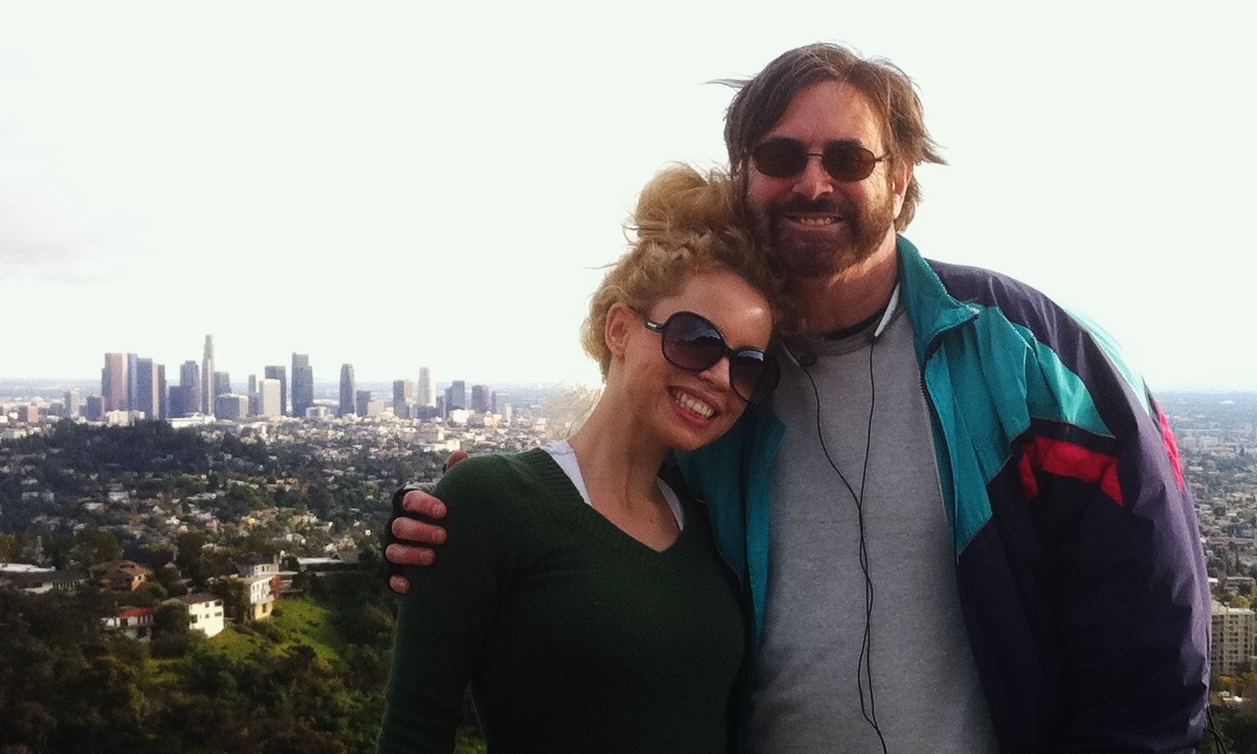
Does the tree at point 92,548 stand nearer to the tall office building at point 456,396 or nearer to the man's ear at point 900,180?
the man's ear at point 900,180

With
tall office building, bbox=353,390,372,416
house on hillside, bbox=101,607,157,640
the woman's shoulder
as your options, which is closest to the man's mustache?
the woman's shoulder

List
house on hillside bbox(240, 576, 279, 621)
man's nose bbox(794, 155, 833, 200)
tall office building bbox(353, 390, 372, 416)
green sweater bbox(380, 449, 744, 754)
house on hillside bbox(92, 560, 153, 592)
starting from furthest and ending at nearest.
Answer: tall office building bbox(353, 390, 372, 416), house on hillside bbox(92, 560, 153, 592), house on hillside bbox(240, 576, 279, 621), man's nose bbox(794, 155, 833, 200), green sweater bbox(380, 449, 744, 754)

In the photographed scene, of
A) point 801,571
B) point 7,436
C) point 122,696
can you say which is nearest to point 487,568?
point 801,571

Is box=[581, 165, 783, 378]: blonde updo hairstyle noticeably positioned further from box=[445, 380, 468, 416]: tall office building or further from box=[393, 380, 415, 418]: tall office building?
box=[393, 380, 415, 418]: tall office building

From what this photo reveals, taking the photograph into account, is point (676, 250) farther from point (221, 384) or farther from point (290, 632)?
point (221, 384)

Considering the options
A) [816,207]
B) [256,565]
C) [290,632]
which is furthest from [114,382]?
[816,207]

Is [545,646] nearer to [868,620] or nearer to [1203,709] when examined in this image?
[868,620]

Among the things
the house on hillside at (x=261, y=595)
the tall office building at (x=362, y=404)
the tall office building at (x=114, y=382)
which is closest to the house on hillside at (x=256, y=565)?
the house on hillside at (x=261, y=595)
